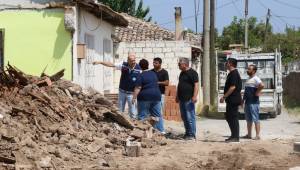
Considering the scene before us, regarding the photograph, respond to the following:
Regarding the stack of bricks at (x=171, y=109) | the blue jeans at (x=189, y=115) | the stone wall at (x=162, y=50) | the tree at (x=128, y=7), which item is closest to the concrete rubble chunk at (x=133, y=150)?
the blue jeans at (x=189, y=115)

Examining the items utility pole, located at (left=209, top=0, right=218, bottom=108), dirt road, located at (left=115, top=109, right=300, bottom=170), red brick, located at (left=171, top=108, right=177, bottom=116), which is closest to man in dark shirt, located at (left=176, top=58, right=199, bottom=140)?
dirt road, located at (left=115, top=109, right=300, bottom=170)

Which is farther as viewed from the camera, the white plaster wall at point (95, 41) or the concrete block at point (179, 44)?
the concrete block at point (179, 44)

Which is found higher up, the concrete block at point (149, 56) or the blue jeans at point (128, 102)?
the concrete block at point (149, 56)

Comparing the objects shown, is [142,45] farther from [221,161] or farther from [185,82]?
[221,161]

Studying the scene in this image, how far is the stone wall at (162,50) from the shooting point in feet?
75.2

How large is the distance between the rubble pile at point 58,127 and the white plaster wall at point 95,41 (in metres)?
2.19

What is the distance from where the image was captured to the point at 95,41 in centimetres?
1709

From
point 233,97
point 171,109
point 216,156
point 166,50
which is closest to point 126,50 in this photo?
point 166,50

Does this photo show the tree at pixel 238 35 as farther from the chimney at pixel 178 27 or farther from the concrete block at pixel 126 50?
the concrete block at pixel 126 50

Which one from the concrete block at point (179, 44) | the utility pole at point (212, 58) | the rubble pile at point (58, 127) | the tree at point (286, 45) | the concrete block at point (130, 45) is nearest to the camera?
the rubble pile at point (58, 127)

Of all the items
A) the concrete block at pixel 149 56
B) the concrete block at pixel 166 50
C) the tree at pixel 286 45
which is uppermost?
the tree at pixel 286 45

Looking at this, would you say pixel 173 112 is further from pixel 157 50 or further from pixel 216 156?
pixel 216 156

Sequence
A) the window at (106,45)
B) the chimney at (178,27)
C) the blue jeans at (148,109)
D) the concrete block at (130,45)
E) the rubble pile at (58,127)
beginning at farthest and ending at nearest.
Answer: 1. the chimney at (178,27)
2. the concrete block at (130,45)
3. the window at (106,45)
4. the blue jeans at (148,109)
5. the rubble pile at (58,127)

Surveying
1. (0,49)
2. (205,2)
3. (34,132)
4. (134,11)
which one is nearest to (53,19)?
(0,49)
